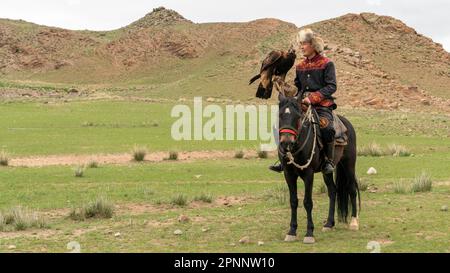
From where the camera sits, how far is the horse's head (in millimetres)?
9094

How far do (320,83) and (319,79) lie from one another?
66mm

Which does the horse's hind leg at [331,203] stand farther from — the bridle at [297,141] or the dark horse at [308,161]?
the bridle at [297,141]

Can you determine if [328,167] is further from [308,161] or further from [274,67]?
[274,67]

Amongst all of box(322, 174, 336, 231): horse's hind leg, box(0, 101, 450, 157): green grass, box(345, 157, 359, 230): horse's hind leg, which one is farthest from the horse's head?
box(0, 101, 450, 157): green grass

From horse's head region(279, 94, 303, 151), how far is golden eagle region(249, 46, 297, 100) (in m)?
1.32

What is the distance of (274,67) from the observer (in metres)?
10.7

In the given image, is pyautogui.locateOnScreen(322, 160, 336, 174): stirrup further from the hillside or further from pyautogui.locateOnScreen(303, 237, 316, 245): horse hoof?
the hillside

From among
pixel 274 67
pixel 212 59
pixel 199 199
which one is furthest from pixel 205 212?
pixel 212 59

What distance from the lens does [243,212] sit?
12867 millimetres

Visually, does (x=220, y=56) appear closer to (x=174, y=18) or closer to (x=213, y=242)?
(x=174, y=18)

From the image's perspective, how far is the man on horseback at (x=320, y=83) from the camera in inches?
402

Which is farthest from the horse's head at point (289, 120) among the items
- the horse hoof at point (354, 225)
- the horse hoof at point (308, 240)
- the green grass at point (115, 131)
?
the green grass at point (115, 131)

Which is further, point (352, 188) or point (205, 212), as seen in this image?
point (205, 212)

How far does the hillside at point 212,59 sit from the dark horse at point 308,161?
4700 centimetres
